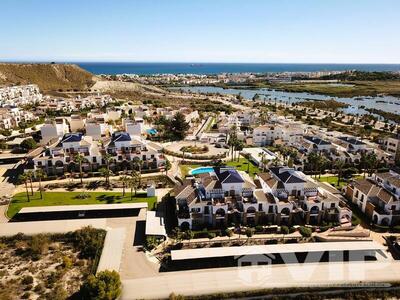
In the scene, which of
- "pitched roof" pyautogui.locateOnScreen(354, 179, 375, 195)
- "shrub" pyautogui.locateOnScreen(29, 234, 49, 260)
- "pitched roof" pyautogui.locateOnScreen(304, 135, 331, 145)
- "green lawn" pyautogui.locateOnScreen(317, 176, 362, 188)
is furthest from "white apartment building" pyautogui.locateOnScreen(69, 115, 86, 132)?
"pitched roof" pyautogui.locateOnScreen(354, 179, 375, 195)

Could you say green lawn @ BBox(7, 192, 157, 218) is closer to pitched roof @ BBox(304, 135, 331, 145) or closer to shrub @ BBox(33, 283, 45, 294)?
shrub @ BBox(33, 283, 45, 294)

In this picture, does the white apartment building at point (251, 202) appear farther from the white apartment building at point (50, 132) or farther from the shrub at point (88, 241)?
the white apartment building at point (50, 132)

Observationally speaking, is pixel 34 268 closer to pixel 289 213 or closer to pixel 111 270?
pixel 111 270

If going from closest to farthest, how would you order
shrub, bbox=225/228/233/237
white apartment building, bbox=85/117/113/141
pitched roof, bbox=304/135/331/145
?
1. shrub, bbox=225/228/233/237
2. pitched roof, bbox=304/135/331/145
3. white apartment building, bbox=85/117/113/141

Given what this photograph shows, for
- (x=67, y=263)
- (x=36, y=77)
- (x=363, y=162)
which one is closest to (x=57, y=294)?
(x=67, y=263)

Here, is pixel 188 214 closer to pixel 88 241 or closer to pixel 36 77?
pixel 88 241

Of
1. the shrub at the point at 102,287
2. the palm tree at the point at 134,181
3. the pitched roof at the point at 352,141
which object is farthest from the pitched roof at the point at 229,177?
the pitched roof at the point at 352,141
